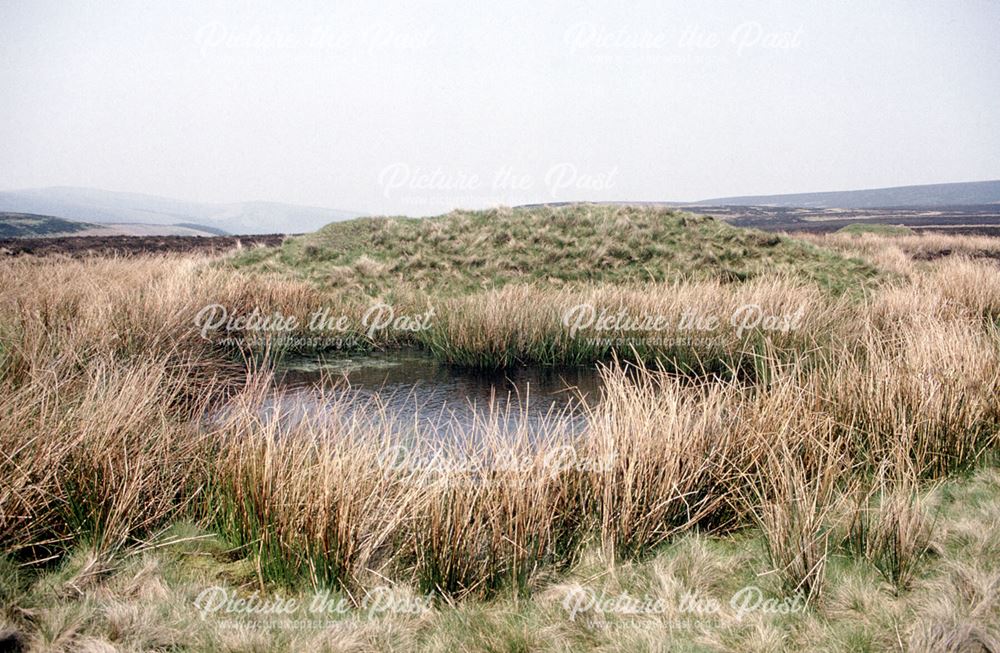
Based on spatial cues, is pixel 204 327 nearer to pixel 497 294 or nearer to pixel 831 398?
pixel 497 294

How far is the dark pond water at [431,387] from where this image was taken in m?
7.59

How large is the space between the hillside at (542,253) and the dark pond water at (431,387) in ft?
18.2

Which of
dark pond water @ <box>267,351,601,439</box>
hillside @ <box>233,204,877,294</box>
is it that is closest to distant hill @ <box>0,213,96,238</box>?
hillside @ <box>233,204,877,294</box>

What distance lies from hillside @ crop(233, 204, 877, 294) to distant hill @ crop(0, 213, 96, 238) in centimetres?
3800

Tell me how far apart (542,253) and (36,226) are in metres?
50.8

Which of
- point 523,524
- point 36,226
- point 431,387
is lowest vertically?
point 431,387

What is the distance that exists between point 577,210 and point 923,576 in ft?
63.1

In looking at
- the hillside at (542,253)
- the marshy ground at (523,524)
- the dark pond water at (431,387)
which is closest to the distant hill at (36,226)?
the hillside at (542,253)

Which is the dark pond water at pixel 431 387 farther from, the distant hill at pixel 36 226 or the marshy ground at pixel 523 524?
the distant hill at pixel 36 226

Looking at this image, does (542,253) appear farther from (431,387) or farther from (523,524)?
(523,524)

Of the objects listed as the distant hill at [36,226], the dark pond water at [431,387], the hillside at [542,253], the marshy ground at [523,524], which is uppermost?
the distant hill at [36,226]

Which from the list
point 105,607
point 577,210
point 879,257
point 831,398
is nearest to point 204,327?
point 105,607

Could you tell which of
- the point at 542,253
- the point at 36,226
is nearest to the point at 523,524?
the point at 542,253

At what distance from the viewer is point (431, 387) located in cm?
920
